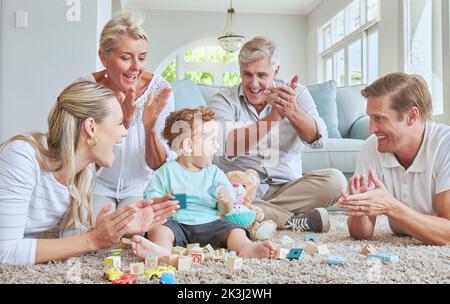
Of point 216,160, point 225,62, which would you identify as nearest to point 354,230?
point 216,160

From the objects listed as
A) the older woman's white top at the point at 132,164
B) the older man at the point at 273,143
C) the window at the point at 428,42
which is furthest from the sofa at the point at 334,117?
the older woman's white top at the point at 132,164

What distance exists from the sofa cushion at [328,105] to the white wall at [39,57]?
1.12 metres

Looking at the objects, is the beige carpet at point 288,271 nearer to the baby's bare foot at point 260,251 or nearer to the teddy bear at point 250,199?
the baby's bare foot at point 260,251

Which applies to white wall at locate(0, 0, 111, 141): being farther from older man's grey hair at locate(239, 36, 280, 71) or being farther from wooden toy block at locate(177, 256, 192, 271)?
wooden toy block at locate(177, 256, 192, 271)

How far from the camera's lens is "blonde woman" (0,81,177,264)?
31.4 inches

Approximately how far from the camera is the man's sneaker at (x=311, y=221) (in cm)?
130

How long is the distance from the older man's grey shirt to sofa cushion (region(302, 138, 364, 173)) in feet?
1.57

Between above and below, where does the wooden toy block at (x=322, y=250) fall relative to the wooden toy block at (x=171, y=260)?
below

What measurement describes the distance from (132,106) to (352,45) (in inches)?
130

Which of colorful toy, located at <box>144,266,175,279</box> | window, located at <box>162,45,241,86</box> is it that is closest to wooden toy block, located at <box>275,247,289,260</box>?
colorful toy, located at <box>144,266,175,279</box>

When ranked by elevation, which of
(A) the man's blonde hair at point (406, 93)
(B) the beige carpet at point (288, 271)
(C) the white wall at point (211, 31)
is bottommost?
(B) the beige carpet at point (288, 271)

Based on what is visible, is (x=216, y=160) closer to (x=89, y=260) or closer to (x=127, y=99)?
(x=127, y=99)

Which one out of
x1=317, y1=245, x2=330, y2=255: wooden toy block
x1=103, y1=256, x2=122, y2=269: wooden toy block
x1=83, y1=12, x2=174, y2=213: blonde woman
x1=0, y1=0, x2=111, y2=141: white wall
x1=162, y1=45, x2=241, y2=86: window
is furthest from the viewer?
x1=162, y1=45, x2=241, y2=86: window

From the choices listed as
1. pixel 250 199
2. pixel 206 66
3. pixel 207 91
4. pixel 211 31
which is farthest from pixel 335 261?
pixel 206 66
